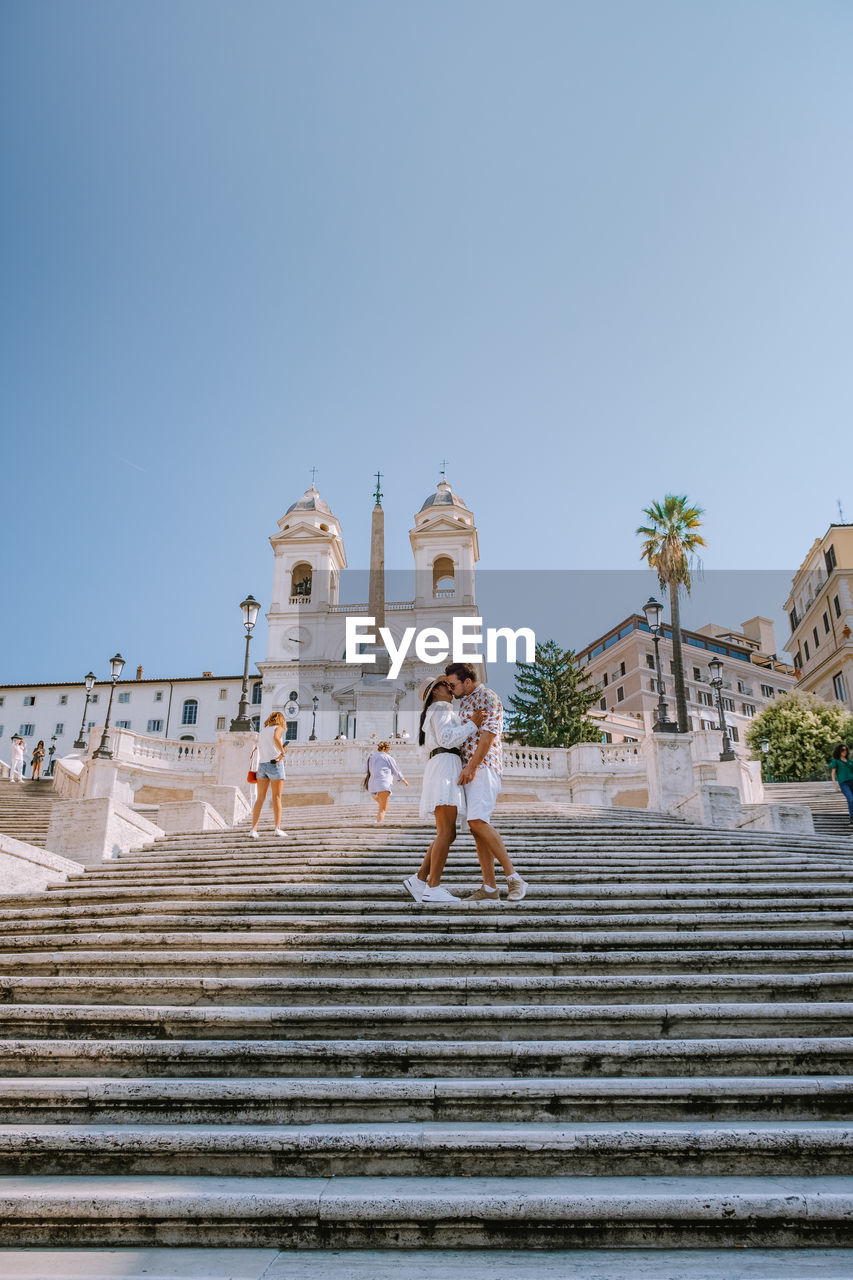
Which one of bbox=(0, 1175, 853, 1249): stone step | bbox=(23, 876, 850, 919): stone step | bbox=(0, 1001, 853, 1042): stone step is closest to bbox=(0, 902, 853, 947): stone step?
bbox=(23, 876, 850, 919): stone step

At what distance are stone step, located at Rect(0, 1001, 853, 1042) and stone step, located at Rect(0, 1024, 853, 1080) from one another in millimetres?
254

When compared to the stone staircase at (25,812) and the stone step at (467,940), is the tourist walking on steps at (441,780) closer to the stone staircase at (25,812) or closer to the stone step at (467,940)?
the stone step at (467,940)

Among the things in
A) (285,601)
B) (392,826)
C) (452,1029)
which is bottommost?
(452,1029)

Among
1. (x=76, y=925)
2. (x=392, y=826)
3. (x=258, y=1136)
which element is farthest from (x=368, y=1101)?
(x=392, y=826)

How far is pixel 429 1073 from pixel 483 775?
263 cm

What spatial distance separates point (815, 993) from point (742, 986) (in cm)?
44

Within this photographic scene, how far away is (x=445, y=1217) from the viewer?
3.21m

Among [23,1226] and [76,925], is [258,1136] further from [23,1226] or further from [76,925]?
[76,925]

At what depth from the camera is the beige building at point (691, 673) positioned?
69.1 metres

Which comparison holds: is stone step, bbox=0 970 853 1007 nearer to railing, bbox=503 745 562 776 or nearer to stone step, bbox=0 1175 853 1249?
stone step, bbox=0 1175 853 1249

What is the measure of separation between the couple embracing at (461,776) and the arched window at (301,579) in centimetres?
5114

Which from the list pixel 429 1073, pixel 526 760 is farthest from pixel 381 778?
pixel 526 760

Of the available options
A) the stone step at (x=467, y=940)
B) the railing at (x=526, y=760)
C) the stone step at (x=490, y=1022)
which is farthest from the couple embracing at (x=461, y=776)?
the railing at (x=526, y=760)

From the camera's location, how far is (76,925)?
6785mm
